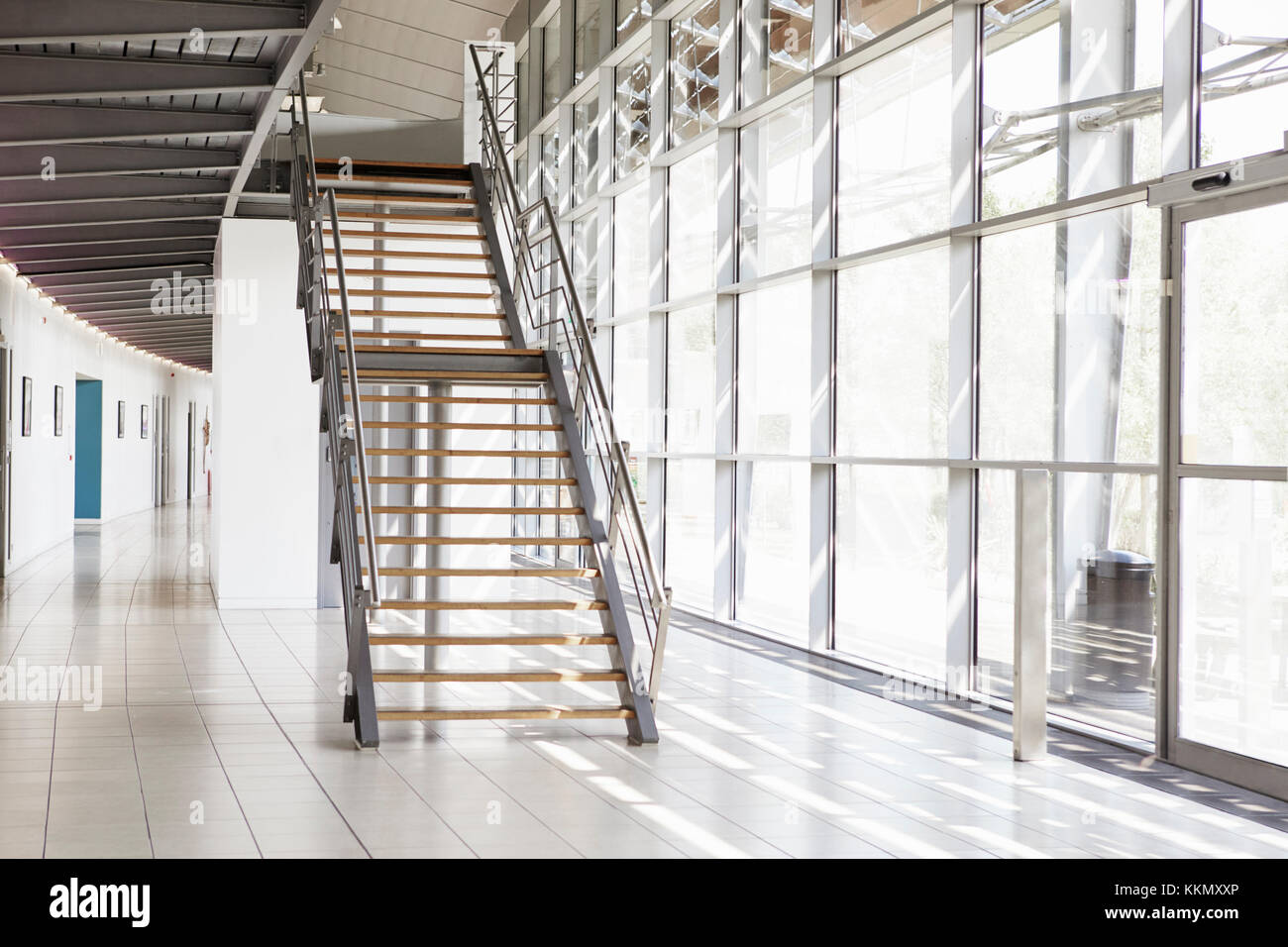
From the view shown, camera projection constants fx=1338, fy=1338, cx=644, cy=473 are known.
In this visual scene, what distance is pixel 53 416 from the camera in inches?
623

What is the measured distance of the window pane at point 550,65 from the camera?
569 inches

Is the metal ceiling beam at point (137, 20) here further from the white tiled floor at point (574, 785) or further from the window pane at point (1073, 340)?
the window pane at point (1073, 340)

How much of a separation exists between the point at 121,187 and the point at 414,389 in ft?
8.22

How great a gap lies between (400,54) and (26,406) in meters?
6.43

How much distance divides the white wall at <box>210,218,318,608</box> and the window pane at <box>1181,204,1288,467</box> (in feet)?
23.7

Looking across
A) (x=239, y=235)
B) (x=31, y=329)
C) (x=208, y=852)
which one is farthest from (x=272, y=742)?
(x=31, y=329)

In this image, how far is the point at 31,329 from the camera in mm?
14344

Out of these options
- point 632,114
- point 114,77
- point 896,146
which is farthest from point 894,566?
point 632,114

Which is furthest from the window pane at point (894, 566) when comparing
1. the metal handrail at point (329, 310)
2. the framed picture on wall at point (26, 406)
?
the framed picture on wall at point (26, 406)

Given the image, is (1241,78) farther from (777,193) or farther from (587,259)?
(587,259)

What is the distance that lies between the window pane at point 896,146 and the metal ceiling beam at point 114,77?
11.3 feet

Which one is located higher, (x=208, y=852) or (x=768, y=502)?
(x=768, y=502)
